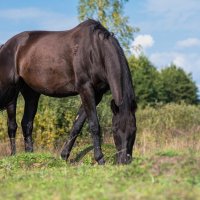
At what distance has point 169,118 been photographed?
19312mm

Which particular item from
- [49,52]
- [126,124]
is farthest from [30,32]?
[126,124]

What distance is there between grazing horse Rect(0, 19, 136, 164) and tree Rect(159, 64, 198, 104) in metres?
60.4

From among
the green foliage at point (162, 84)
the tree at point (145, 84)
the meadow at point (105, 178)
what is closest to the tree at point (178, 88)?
the green foliage at point (162, 84)

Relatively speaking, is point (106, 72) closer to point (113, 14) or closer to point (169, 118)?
point (169, 118)

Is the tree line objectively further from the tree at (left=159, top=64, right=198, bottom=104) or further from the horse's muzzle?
the horse's muzzle

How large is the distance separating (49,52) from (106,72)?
5.27 ft

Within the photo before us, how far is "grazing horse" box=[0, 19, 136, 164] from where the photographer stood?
839 cm

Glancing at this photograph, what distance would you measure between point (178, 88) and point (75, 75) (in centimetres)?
6472

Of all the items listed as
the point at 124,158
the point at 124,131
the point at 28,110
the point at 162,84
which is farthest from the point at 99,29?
the point at 162,84

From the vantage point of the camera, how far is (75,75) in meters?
9.34

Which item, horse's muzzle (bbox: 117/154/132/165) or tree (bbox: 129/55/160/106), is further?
tree (bbox: 129/55/160/106)

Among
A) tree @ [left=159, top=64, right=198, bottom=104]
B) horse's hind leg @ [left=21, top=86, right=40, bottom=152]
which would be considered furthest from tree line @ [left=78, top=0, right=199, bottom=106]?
horse's hind leg @ [left=21, top=86, right=40, bottom=152]

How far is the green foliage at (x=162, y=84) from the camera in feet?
220

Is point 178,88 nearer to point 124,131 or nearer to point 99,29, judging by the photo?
point 99,29
